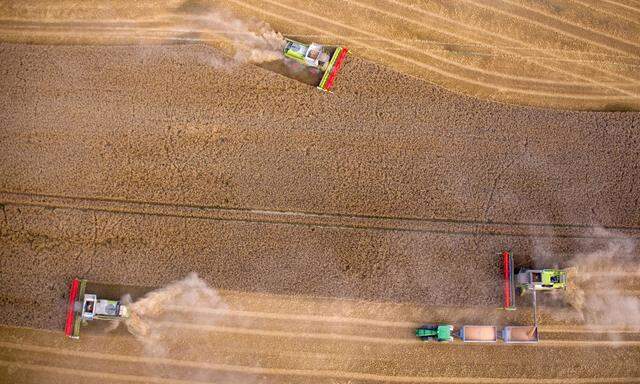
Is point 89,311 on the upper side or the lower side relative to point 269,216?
lower

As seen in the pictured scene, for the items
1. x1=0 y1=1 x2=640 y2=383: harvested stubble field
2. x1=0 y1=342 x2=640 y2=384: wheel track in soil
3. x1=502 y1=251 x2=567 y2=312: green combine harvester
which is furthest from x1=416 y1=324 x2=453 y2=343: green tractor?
x1=502 y1=251 x2=567 y2=312: green combine harvester

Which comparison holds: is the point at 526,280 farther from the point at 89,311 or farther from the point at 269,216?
the point at 89,311

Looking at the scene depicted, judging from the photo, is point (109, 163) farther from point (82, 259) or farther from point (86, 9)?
point (86, 9)

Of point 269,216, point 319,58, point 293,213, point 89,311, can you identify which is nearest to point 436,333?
point 293,213

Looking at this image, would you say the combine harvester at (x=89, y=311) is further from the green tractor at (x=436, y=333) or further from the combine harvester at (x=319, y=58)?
the combine harvester at (x=319, y=58)

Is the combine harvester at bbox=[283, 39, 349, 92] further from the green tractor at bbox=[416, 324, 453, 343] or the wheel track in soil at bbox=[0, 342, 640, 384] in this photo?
the wheel track in soil at bbox=[0, 342, 640, 384]

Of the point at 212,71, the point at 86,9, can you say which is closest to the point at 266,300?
the point at 212,71

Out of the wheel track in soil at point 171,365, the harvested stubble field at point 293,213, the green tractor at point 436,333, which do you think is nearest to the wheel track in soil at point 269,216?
the harvested stubble field at point 293,213
